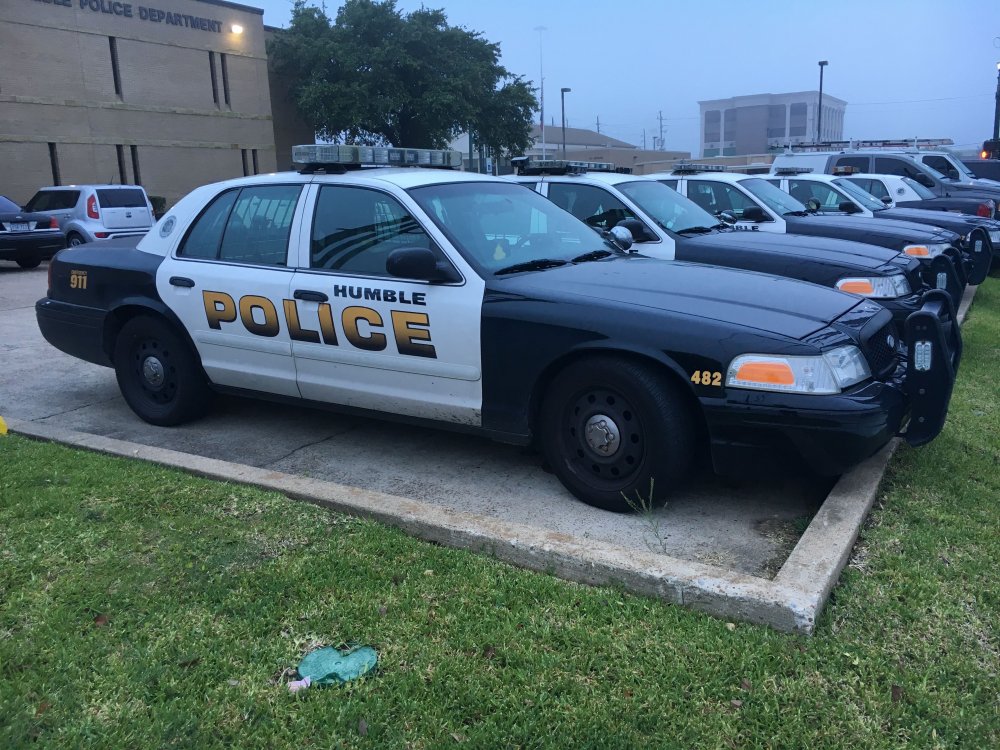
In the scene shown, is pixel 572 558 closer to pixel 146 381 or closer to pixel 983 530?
pixel 983 530

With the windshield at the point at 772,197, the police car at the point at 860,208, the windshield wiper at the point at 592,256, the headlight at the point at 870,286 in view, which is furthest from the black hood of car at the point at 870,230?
the windshield wiper at the point at 592,256

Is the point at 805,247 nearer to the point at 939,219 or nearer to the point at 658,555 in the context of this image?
the point at 658,555

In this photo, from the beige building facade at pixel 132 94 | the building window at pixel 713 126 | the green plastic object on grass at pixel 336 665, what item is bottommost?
the green plastic object on grass at pixel 336 665

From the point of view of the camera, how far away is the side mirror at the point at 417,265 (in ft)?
14.1

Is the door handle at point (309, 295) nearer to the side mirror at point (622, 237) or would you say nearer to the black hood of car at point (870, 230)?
the side mirror at point (622, 237)

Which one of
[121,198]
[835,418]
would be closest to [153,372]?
[835,418]

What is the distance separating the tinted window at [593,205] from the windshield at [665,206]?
0.14 m

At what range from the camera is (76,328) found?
594 cm

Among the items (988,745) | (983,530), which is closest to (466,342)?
(983,530)

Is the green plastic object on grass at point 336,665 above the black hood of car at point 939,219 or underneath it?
underneath

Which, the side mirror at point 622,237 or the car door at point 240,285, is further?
the side mirror at point 622,237

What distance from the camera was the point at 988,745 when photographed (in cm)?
244

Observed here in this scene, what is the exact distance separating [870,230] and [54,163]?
28041 millimetres

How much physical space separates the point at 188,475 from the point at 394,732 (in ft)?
7.96
